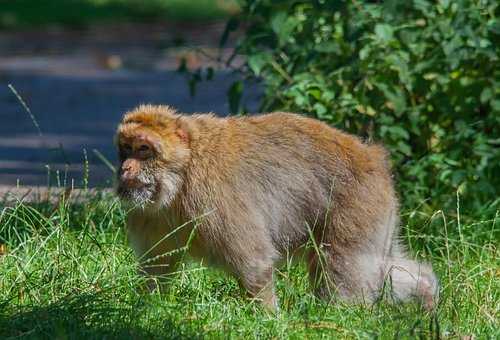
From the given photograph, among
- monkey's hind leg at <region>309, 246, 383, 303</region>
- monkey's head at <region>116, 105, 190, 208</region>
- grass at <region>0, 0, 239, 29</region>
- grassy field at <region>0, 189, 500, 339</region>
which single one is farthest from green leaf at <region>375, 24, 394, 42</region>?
grass at <region>0, 0, 239, 29</region>

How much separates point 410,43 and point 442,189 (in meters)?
0.83

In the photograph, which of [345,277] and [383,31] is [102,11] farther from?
[345,277]

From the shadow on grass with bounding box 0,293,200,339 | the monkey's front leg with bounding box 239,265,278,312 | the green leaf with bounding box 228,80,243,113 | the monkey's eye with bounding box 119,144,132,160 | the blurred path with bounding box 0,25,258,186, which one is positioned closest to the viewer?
the shadow on grass with bounding box 0,293,200,339

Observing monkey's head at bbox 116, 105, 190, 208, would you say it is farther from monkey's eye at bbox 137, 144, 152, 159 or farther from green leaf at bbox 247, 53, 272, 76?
green leaf at bbox 247, 53, 272, 76

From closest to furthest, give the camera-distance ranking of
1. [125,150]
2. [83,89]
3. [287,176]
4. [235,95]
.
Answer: [125,150]
[287,176]
[235,95]
[83,89]

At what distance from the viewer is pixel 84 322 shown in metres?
5.48

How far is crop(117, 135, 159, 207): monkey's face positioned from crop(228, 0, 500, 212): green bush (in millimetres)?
1697

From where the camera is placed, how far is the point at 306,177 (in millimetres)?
6328

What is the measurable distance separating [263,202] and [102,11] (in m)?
14.8

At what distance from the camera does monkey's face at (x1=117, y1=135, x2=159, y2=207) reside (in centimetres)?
606

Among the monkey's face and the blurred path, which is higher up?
the monkey's face

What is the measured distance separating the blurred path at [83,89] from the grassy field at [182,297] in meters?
1.91

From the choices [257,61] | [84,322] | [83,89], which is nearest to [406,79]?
[257,61]

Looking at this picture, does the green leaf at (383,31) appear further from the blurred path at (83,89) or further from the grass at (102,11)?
the grass at (102,11)
